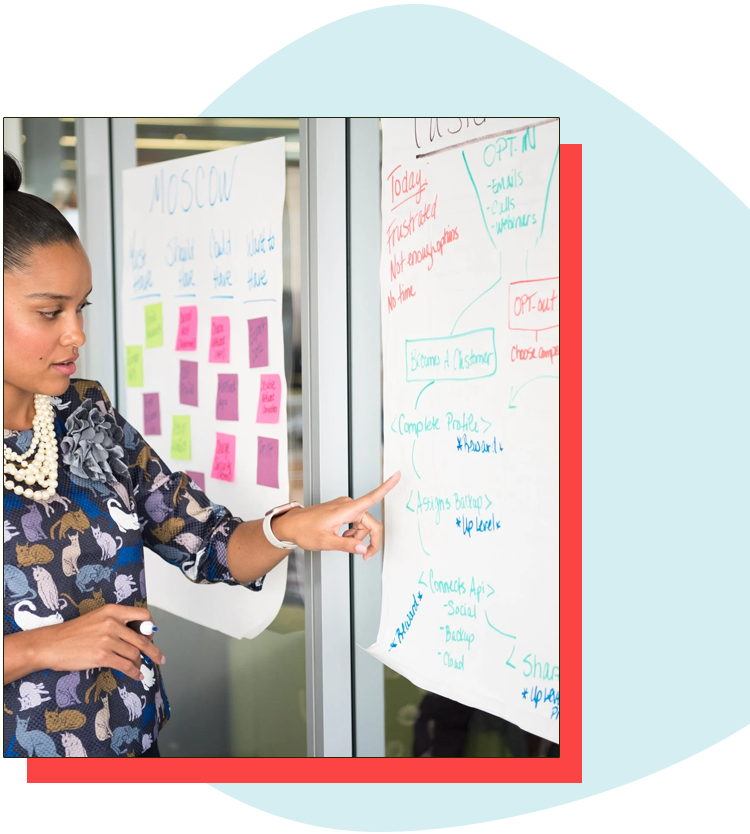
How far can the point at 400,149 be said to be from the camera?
1.43 metres

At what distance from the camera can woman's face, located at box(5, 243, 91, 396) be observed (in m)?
1.29

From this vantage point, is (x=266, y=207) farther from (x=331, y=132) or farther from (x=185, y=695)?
(x=185, y=695)

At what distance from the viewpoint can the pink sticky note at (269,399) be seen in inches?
62.1

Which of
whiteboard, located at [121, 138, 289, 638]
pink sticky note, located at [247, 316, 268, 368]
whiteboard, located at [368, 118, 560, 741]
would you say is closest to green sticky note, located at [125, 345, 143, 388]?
whiteboard, located at [121, 138, 289, 638]

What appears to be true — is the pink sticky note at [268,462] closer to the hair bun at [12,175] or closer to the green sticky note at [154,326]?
the green sticky note at [154,326]

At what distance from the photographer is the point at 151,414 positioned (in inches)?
72.4

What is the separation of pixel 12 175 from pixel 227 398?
554 mm

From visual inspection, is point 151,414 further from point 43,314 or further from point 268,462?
point 43,314

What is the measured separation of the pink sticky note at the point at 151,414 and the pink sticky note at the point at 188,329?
16 cm

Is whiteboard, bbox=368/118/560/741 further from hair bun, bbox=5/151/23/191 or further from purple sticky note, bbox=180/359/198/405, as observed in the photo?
hair bun, bbox=5/151/23/191

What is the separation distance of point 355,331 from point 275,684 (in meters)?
0.73

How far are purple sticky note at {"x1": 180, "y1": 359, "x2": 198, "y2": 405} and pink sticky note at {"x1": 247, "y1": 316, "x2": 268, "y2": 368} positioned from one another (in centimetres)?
18

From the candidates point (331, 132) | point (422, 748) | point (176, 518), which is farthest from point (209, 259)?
point (422, 748)

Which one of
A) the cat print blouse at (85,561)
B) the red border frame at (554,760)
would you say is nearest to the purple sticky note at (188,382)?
the cat print blouse at (85,561)
